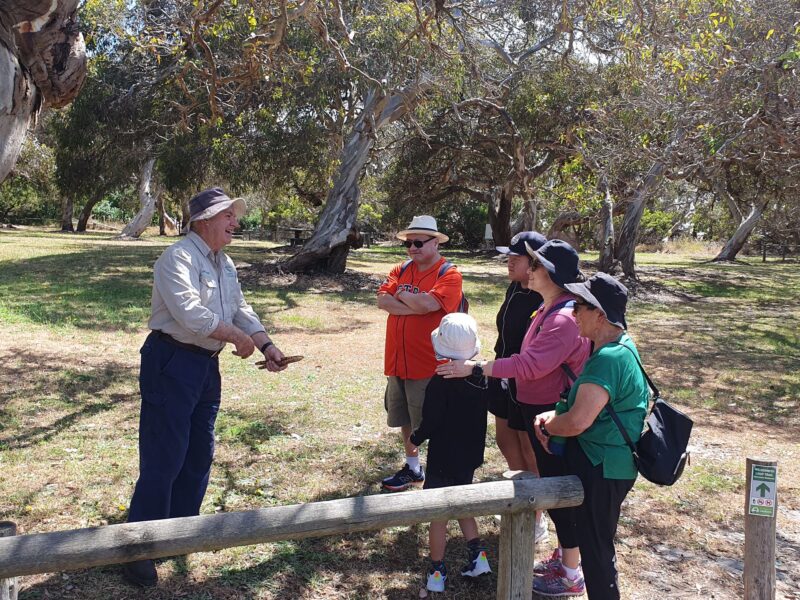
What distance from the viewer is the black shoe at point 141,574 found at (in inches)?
151

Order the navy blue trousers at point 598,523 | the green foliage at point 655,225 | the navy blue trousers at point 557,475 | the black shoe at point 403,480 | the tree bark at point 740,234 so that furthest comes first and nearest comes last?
the green foliage at point 655,225 → the tree bark at point 740,234 → the black shoe at point 403,480 → the navy blue trousers at point 557,475 → the navy blue trousers at point 598,523

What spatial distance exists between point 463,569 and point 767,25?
882 cm

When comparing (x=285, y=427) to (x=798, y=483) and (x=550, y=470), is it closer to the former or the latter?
(x=550, y=470)

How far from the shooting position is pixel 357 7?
12.4 m

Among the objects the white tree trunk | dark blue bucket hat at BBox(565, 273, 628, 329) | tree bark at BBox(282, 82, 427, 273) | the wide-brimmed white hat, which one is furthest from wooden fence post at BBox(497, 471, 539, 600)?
tree bark at BBox(282, 82, 427, 273)

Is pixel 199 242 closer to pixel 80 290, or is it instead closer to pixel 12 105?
pixel 12 105

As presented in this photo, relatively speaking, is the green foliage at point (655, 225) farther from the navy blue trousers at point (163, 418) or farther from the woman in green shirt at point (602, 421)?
the navy blue trousers at point (163, 418)

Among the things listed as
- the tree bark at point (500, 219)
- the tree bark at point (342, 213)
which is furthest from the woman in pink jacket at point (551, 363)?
the tree bark at point (500, 219)

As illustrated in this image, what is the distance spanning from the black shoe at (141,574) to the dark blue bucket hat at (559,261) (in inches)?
101

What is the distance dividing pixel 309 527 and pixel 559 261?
71.5 inches

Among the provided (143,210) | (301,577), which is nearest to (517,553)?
(301,577)

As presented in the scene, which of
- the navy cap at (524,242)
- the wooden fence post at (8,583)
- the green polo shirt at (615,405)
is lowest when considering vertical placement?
the wooden fence post at (8,583)

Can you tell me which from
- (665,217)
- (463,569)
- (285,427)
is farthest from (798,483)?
(665,217)

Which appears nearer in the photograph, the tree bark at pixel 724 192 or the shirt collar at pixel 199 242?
the shirt collar at pixel 199 242
